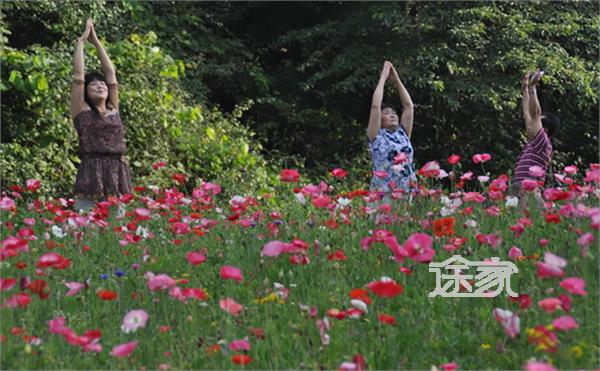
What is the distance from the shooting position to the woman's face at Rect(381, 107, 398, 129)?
20.6 ft

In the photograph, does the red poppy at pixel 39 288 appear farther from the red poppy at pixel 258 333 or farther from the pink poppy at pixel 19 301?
the red poppy at pixel 258 333

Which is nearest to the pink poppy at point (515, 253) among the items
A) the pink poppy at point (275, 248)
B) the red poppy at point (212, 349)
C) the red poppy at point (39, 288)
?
the pink poppy at point (275, 248)

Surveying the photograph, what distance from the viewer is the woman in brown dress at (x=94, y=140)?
19.8 ft

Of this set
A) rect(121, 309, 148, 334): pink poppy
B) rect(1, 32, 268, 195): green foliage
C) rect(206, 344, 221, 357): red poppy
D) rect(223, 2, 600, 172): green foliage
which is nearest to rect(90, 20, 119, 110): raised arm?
rect(1, 32, 268, 195): green foliage

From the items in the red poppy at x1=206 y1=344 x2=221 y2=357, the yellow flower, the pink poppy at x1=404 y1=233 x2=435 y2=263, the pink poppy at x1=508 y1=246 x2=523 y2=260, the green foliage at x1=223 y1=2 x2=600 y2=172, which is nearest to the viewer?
the pink poppy at x1=404 y1=233 x2=435 y2=263

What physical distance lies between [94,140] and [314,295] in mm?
3185

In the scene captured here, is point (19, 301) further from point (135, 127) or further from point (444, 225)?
point (135, 127)

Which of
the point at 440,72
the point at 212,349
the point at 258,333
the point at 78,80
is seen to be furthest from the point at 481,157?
the point at 440,72

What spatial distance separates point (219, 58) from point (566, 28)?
16.2 ft

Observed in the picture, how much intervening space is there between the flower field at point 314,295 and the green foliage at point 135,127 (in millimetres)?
3528

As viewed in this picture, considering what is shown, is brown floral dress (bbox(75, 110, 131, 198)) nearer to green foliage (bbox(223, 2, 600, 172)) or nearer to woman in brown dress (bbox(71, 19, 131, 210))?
woman in brown dress (bbox(71, 19, 131, 210))

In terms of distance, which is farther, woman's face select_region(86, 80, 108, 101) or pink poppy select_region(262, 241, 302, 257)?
woman's face select_region(86, 80, 108, 101)

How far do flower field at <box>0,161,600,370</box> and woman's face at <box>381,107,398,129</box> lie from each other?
1651mm

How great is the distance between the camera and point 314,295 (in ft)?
11.1
